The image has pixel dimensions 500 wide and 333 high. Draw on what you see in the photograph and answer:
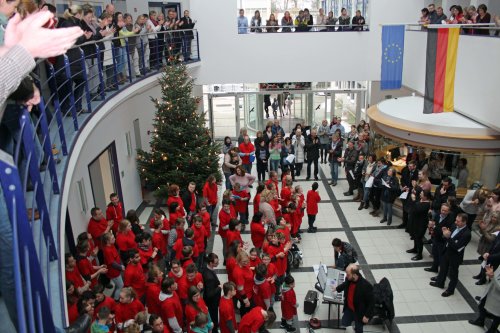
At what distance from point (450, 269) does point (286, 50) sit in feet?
34.7

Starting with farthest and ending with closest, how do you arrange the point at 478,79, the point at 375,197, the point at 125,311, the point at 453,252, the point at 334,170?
the point at 334,170, the point at 375,197, the point at 478,79, the point at 453,252, the point at 125,311

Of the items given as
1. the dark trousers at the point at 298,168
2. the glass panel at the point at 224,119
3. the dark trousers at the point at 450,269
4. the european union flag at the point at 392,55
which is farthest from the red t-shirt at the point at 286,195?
the glass panel at the point at 224,119

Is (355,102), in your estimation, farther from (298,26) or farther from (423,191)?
(423,191)

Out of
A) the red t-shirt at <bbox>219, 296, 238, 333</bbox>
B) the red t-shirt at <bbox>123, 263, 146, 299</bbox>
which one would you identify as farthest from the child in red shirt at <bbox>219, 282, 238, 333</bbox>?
the red t-shirt at <bbox>123, 263, 146, 299</bbox>

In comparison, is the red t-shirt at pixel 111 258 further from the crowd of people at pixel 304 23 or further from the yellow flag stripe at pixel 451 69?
the crowd of people at pixel 304 23

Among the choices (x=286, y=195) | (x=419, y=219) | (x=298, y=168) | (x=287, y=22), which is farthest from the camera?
(x=287, y=22)

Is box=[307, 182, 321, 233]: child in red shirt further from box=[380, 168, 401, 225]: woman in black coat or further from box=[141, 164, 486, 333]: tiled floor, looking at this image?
box=[380, 168, 401, 225]: woman in black coat

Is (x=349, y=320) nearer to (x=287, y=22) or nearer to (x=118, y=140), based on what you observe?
(x=118, y=140)

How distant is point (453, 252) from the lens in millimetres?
7883

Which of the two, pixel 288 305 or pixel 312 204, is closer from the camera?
pixel 288 305

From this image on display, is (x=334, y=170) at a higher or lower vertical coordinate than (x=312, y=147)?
lower

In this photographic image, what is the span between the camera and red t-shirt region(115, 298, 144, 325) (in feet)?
19.3

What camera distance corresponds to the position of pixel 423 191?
356 inches

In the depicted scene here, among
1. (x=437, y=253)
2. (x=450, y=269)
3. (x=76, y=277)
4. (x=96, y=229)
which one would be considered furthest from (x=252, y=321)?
(x=437, y=253)
